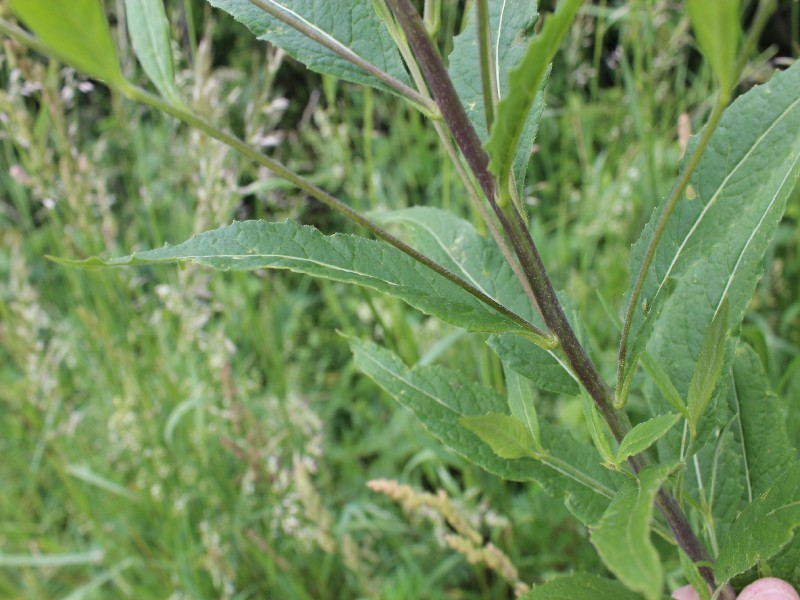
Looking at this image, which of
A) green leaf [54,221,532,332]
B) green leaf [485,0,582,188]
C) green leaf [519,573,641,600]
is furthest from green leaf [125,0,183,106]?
green leaf [519,573,641,600]

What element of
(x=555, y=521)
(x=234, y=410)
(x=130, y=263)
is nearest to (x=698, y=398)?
(x=130, y=263)

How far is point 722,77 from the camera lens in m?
0.45

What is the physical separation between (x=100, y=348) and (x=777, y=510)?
5.97 ft

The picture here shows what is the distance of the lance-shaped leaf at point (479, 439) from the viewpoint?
2.76ft

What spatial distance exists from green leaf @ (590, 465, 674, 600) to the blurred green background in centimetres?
77

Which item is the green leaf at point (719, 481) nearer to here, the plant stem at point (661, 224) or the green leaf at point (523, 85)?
the plant stem at point (661, 224)

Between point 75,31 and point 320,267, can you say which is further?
point 320,267

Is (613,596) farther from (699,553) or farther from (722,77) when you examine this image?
(722,77)

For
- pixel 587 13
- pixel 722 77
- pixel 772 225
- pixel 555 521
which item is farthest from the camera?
pixel 587 13

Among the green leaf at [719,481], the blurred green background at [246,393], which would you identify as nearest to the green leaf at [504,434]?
the green leaf at [719,481]

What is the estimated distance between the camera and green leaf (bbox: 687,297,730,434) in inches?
25.3

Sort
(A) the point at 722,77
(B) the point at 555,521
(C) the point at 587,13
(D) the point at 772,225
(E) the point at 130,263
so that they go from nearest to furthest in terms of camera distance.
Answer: (A) the point at 722,77, (E) the point at 130,263, (D) the point at 772,225, (B) the point at 555,521, (C) the point at 587,13

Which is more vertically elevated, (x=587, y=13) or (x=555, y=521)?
(x=587, y=13)

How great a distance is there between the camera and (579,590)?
2.55ft
